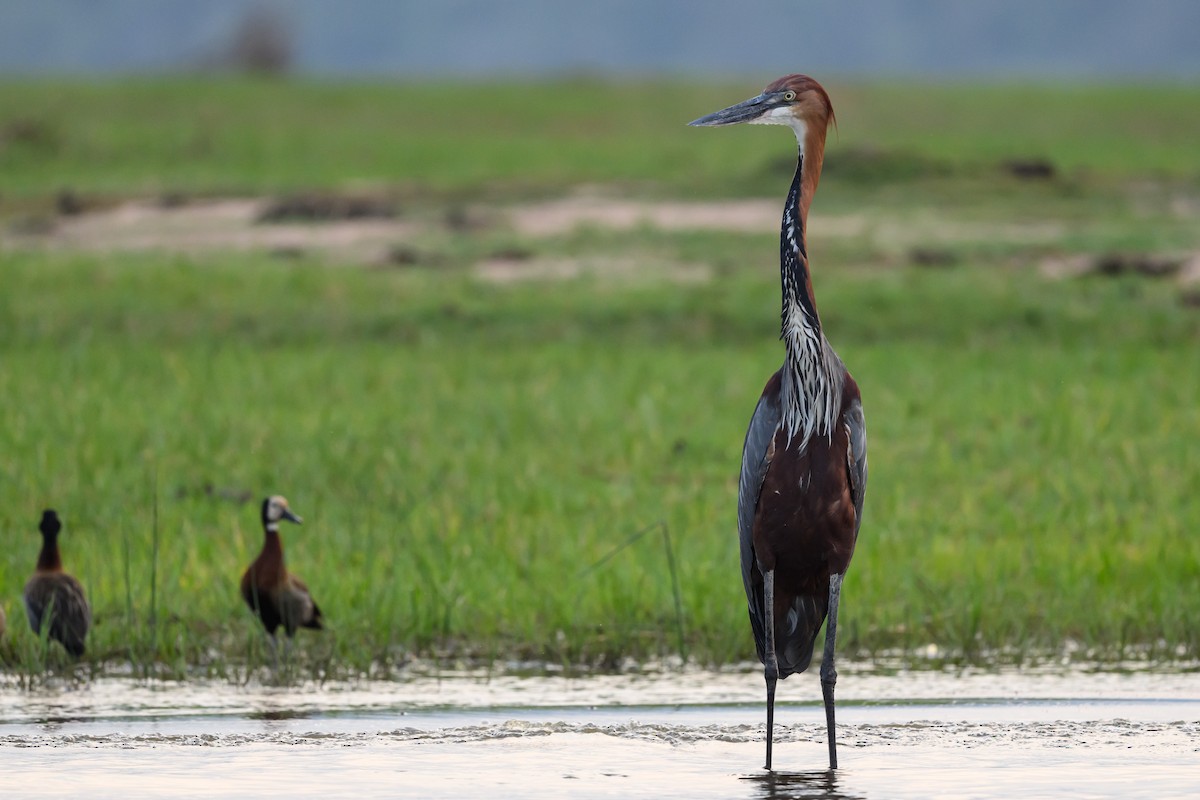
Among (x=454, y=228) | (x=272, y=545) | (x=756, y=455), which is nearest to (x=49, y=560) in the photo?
(x=272, y=545)

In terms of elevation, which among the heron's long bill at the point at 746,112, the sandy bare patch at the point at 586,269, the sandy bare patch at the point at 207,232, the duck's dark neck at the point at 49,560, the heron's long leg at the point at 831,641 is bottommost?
the heron's long leg at the point at 831,641

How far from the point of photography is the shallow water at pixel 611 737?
22.2ft

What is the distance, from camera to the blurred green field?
9.04 m

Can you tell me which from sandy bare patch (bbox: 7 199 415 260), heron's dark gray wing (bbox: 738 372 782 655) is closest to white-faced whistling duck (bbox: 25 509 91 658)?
heron's dark gray wing (bbox: 738 372 782 655)

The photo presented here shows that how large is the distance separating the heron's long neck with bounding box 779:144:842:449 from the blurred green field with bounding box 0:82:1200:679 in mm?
1798

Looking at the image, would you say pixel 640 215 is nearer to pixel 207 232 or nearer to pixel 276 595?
pixel 207 232

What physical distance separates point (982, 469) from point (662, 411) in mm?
2733

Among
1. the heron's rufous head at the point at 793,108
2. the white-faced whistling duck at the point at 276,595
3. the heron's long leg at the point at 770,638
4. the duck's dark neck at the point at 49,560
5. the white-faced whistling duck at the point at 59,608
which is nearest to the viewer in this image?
the heron's long leg at the point at 770,638

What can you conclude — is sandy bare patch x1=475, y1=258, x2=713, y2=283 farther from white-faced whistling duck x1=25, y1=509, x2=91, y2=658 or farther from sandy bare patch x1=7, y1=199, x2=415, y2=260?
white-faced whistling duck x1=25, y1=509, x2=91, y2=658

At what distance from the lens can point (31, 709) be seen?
789 cm

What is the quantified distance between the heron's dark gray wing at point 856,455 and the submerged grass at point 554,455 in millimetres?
1626

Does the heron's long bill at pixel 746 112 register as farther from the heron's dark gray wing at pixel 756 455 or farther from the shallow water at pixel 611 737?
the shallow water at pixel 611 737

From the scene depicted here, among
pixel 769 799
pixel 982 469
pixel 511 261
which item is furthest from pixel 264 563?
pixel 511 261

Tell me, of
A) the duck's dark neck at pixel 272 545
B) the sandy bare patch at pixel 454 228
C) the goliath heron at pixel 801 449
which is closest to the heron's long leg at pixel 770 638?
the goliath heron at pixel 801 449
